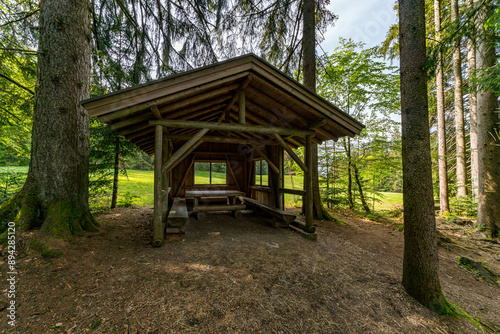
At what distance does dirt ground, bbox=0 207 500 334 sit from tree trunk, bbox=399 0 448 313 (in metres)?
0.30

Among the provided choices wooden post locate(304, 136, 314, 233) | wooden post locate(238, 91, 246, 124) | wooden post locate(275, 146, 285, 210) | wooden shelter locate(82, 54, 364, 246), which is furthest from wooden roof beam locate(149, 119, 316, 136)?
wooden post locate(275, 146, 285, 210)

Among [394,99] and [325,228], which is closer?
[325,228]

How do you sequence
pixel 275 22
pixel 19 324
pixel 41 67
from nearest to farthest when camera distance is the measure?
pixel 19 324
pixel 41 67
pixel 275 22

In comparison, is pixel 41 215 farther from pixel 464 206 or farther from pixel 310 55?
pixel 464 206

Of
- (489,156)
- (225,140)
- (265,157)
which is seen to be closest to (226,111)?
(225,140)

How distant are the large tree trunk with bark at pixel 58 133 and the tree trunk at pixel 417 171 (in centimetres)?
515

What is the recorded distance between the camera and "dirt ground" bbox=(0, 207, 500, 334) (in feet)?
6.15

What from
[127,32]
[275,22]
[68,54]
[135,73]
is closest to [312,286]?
[68,54]

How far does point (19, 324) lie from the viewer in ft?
5.60

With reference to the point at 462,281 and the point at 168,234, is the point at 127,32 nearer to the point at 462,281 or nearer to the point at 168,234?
the point at 168,234

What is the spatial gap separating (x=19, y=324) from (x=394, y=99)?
10.8 metres

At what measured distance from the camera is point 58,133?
330cm

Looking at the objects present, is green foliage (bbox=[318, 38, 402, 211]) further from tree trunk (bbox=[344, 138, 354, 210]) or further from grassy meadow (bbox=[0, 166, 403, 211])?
grassy meadow (bbox=[0, 166, 403, 211])

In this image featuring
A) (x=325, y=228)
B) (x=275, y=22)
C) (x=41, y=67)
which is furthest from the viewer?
(x=275, y=22)
